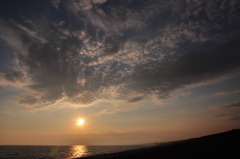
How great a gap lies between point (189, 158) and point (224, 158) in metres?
3.98

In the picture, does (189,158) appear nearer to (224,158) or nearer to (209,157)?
(209,157)

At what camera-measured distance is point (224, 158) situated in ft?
54.1

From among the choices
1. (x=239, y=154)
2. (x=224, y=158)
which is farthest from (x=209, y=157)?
(x=239, y=154)

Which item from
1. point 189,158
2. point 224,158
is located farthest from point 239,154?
point 189,158

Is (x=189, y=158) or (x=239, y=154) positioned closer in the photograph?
(x=239, y=154)

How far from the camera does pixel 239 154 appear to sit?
56.0ft

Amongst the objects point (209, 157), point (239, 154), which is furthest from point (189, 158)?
point (239, 154)

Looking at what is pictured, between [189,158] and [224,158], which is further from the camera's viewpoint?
[189,158]

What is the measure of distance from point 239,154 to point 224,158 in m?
2.27

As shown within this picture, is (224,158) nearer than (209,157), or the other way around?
(224,158)

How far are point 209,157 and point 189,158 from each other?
234 centimetres

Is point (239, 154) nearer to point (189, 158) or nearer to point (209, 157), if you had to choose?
point (209, 157)

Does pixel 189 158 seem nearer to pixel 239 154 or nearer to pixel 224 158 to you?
pixel 224 158

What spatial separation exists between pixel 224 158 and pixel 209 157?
182cm
